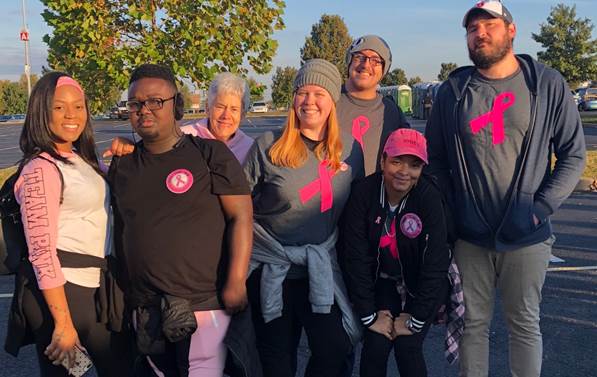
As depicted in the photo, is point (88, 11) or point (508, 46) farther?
point (88, 11)

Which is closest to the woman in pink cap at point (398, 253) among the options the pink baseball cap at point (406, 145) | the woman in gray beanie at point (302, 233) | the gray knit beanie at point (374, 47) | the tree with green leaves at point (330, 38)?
the pink baseball cap at point (406, 145)

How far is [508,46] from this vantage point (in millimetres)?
2803

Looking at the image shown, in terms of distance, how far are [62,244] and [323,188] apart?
48.0 inches

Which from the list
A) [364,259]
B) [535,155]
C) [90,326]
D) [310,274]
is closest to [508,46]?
[535,155]

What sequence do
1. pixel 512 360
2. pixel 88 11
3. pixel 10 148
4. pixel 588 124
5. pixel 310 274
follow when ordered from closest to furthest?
pixel 310 274 < pixel 512 360 < pixel 88 11 < pixel 10 148 < pixel 588 124

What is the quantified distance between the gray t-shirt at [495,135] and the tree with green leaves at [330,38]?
65.5 m

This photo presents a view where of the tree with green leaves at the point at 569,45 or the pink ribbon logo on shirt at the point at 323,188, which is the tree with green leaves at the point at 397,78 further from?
the pink ribbon logo on shirt at the point at 323,188

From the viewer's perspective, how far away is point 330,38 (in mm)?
69312

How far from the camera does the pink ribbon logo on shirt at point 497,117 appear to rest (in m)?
2.80

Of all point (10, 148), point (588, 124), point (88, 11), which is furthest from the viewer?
point (588, 124)

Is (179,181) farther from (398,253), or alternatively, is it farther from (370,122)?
(370,122)

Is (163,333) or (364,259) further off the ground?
(364,259)

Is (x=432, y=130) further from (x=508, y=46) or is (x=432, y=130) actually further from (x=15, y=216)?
(x=15, y=216)

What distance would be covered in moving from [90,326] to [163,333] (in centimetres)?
36
